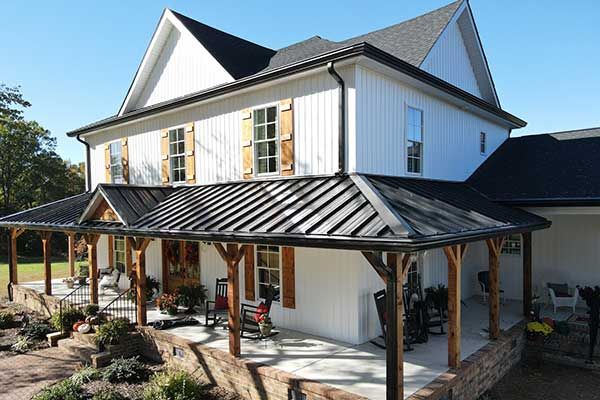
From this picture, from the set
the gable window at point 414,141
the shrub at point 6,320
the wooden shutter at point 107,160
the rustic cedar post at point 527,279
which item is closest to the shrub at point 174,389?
the gable window at point 414,141

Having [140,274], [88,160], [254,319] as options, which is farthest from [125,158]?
[254,319]

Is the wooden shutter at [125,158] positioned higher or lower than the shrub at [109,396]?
higher

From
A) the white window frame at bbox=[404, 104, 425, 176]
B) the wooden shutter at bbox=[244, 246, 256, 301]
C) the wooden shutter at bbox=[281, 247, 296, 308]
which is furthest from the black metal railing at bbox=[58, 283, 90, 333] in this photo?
the white window frame at bbox=[404, 104, 425, 176]

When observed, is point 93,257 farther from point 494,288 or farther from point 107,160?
point 494,288

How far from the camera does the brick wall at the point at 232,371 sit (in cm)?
603

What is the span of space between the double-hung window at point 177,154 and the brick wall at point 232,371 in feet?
16.2

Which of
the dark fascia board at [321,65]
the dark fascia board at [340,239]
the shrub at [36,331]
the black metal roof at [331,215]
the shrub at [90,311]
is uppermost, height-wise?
the dark fascia board at [321,65]

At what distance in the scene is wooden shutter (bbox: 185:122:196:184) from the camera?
11625 mm

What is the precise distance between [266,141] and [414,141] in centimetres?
368

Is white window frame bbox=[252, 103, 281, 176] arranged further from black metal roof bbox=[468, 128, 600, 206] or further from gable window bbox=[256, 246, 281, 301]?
black metal roof bbox=[468, 128, 600, 206]

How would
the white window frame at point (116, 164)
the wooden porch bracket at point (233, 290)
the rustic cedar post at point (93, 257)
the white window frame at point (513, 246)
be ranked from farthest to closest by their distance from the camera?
the white window frame at point (116, 164)
the white window frame at point (513, 246)
the rustic cedar post at point (93, 257)
the wooden porch bracket at point (233, 290)

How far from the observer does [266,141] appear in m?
9.72

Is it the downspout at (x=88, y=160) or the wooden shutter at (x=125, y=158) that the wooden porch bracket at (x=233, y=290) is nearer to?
the wooden shutter at (x=125, y=158)

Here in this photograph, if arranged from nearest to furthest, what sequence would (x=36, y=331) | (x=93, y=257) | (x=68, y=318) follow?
(x=68, y=318) < (x=36, y=331) < (x=93, y=257)
